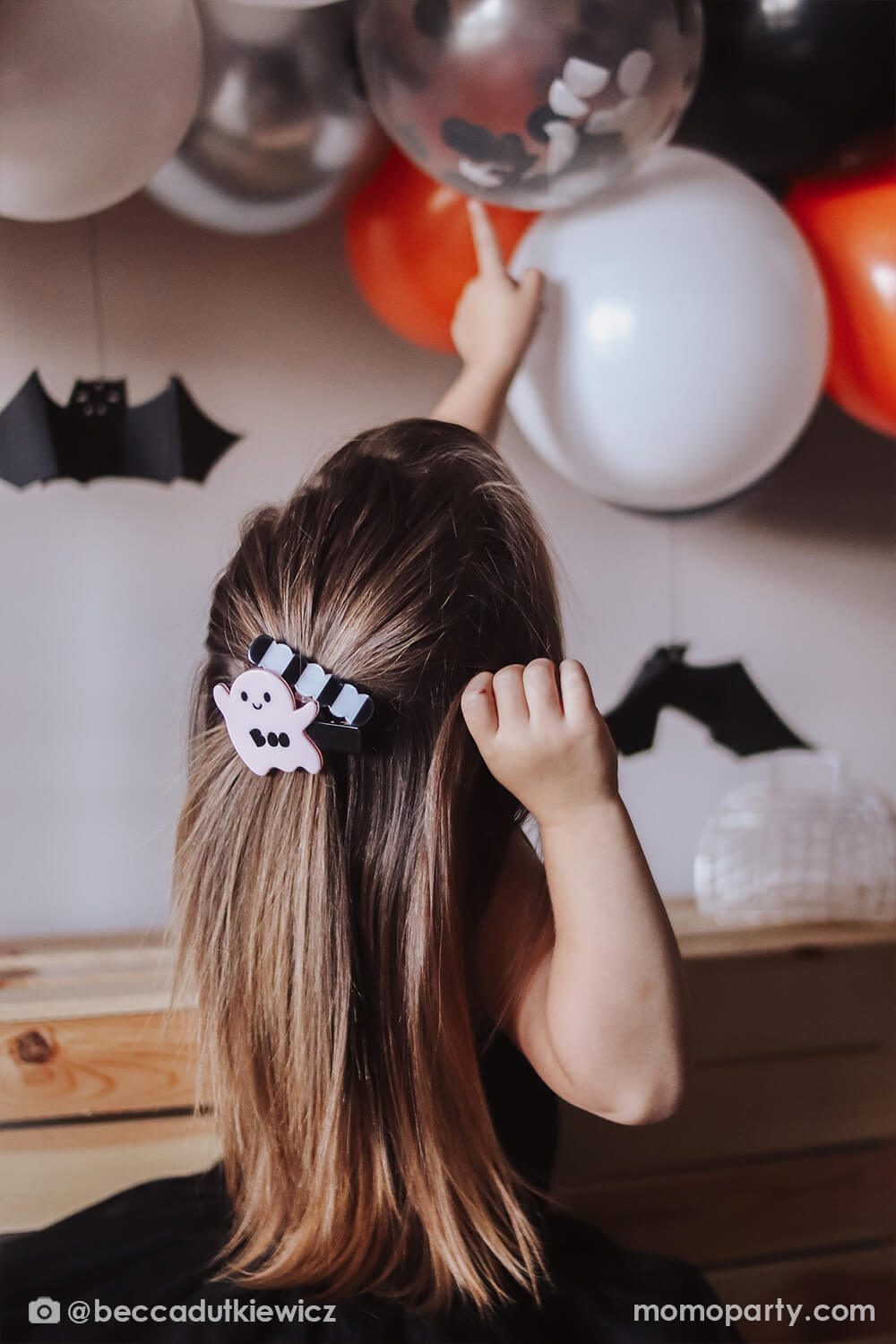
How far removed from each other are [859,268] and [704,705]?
0.48 metres

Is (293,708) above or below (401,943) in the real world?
above

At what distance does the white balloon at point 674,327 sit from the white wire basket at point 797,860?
0.42 m

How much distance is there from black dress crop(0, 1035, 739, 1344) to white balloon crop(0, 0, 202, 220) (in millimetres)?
762

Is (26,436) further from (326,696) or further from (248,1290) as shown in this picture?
(248,1290)

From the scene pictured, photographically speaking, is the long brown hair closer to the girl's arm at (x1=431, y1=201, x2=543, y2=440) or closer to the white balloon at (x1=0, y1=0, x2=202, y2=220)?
the girl's arm at (x1=431, y1=201, x2=543, y2=440)

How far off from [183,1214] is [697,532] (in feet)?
2.93

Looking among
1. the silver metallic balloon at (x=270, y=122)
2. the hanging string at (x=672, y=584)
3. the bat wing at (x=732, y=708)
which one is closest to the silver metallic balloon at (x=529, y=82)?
the silver metallic balloon at (x=270, y=122)

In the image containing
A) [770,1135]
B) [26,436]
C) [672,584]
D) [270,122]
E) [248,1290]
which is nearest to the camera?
[248,1290]

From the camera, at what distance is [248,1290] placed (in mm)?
717

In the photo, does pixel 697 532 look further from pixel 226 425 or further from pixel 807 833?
pixel 226 425

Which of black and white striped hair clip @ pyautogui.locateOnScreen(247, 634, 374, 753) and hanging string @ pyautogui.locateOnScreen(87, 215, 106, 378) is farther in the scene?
hanging string @ pyautogui.locateOnScreen(87, 215, 106, 378)

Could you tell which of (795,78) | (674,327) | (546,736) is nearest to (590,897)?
(546,736)

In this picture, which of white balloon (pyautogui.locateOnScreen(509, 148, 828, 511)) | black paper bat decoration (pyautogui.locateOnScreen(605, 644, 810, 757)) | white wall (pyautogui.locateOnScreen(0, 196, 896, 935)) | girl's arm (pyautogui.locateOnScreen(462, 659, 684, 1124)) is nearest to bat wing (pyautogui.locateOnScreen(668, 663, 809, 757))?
black paper bat decoration (pyautogui.locateOnScreen(605, 644, 810, 757))

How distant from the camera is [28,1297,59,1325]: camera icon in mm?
694
